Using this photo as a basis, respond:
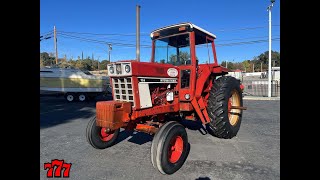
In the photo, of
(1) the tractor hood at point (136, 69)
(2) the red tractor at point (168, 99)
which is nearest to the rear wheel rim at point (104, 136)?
(2) the red tractor at point (168, 99)

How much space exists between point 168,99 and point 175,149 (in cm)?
111

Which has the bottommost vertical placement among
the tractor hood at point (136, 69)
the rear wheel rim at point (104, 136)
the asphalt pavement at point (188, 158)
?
the asphalt pavement at point (188, 158)

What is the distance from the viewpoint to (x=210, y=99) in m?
4.98

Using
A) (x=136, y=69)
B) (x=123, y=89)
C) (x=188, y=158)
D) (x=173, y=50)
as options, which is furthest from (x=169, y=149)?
(x=173, y=50)

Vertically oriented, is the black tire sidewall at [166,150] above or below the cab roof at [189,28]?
below

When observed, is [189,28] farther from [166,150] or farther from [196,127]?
[196,127]

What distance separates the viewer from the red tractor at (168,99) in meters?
3.77

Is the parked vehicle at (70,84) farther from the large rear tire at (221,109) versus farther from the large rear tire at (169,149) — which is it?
the large rear tire at (169,149)

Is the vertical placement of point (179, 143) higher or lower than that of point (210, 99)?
lower

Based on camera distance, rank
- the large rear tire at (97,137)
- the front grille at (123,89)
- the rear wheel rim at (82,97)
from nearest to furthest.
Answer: the front grille at (123,89) < the large rear tire at (97,137) < the rear wheel rim at (82,97)

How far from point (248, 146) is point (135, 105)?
107 inches

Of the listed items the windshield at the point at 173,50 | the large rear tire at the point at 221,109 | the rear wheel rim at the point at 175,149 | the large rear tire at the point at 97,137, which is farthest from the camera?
the windshield at the point at 173,50
